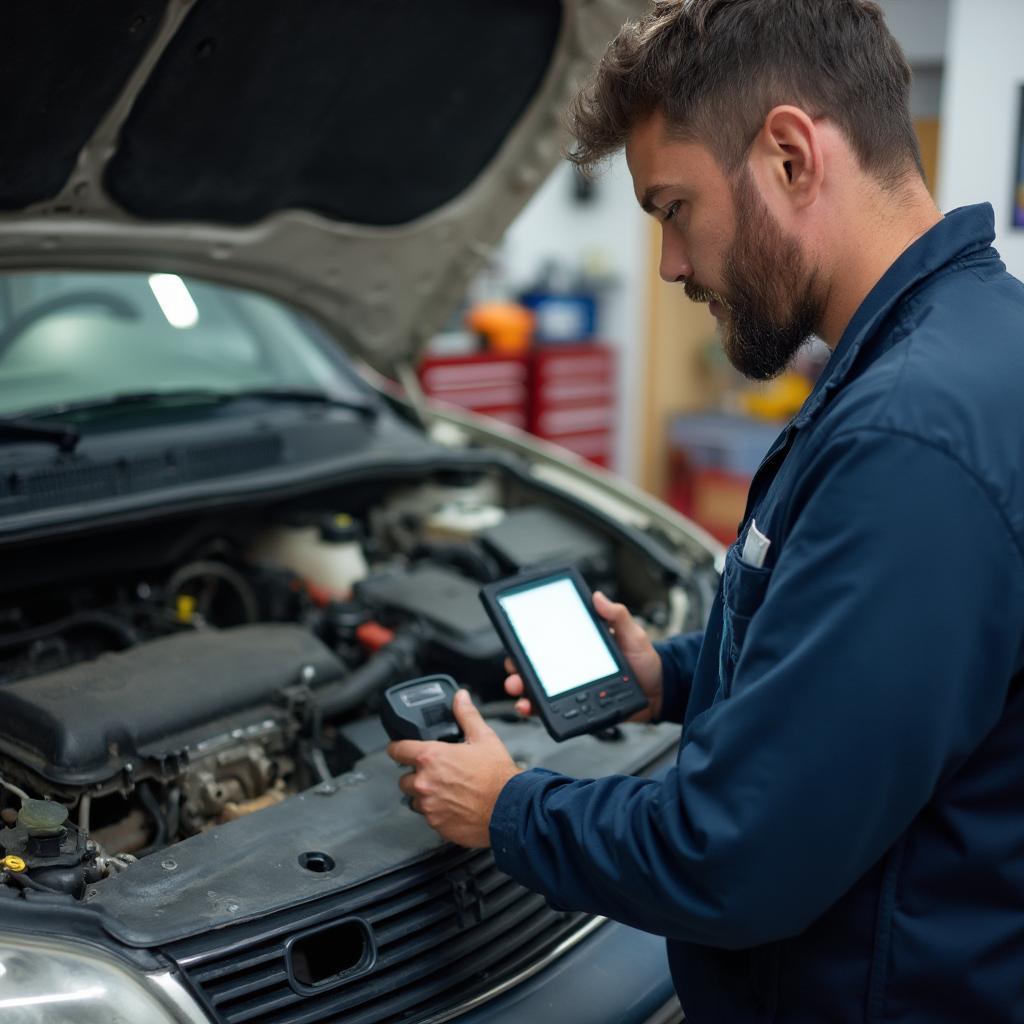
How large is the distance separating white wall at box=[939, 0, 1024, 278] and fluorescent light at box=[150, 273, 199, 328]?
7.81 ft

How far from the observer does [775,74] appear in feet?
3.45

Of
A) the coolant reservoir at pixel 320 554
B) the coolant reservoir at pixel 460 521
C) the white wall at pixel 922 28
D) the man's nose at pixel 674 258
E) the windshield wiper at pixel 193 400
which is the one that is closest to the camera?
the man's nose at pixel 674 258

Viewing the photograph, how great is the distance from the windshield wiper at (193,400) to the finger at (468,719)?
1057mm

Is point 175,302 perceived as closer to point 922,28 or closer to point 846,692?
point 846,692

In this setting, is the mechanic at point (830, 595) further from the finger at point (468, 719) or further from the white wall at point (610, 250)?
the white wall at point (610, 250)

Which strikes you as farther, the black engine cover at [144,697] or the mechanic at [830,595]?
the black engine cover at [144,697]

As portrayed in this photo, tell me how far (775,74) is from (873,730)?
595 millimetres

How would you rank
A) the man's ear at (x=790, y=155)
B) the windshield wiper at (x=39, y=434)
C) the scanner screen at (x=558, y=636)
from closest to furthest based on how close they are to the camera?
the man's ear at (x=790, y=155)
the scanner screen at (x=558, y=636)
the windshield wiper at (x=39, y=434)

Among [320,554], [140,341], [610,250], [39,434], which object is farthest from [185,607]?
[610,250]

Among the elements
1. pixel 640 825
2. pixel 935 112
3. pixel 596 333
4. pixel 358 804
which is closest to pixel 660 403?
pixel 596 333

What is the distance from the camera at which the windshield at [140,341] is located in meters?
2.18

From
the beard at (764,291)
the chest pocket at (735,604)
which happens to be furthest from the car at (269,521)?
the beard at (764,291)

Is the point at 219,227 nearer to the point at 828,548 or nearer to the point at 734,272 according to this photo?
the point at 734,272

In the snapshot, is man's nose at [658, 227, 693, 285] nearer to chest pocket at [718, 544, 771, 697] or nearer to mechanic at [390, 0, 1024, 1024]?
mechanic at [390, 0, 1024, 1024]
